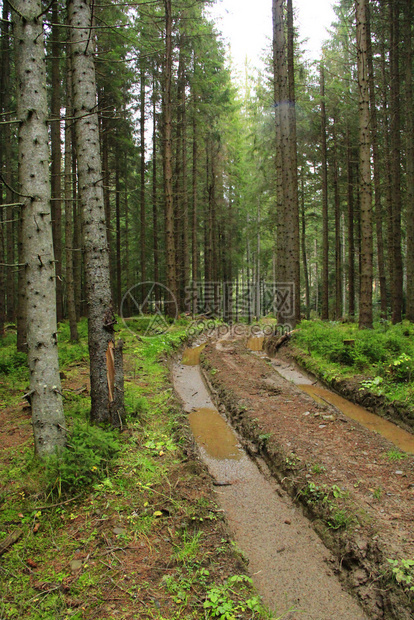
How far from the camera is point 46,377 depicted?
4.14 metres

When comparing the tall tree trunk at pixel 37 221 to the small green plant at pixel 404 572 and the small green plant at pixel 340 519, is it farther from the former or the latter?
the small green plant at pixel 404 572

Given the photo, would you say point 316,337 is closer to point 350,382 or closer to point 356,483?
point 350,382

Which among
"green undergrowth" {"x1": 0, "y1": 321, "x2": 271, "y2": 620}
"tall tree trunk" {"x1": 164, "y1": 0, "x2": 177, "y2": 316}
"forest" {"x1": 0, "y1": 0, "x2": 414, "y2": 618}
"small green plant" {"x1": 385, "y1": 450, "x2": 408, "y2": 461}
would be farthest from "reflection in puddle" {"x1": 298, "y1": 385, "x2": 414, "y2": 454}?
"tall tree trunk" {"x1": 164, "y1": 0, "x2": 177, "y2": 316}

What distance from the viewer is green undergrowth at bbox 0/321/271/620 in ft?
9.16

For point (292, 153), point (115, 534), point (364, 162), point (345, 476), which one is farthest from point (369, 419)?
point (292, 153)

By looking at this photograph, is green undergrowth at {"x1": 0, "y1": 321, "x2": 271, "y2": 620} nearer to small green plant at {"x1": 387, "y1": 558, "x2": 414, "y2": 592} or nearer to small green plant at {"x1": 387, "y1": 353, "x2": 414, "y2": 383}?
small green plant at {"x1": 387, "y1": 558, "x2": 414, "y2": 592}

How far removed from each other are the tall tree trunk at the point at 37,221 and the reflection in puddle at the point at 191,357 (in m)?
8.58

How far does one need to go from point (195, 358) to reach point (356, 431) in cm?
804

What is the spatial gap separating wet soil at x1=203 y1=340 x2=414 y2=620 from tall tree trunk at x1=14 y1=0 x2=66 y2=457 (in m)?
3.15

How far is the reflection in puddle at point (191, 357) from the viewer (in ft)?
41.9

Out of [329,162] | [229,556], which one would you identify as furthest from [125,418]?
[329,162]

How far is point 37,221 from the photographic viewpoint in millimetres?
4039

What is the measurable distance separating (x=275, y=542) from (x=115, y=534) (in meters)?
1.72

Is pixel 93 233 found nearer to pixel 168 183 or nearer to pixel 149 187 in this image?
pixel 168 183
